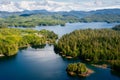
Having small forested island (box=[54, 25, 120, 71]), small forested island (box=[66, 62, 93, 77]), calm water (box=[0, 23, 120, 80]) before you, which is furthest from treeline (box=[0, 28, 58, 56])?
small forested island (box=[66, 62, 93, 77])

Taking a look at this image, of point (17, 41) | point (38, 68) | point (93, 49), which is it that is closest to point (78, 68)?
point (38, 68)

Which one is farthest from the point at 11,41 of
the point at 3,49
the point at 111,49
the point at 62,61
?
the point at 111,49

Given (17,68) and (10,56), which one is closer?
(17,68)

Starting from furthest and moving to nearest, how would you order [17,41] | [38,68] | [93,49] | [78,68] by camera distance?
[17,41] < [93,49] < [38,68] < [78,68]

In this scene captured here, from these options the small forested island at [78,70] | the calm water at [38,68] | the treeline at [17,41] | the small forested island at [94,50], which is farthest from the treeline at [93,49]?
the treeline at [17,41]

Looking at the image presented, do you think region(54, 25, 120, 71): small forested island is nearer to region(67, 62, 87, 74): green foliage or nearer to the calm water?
the calm water

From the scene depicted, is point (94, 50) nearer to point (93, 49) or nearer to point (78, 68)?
point (93, 49)

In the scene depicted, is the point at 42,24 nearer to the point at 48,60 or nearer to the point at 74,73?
the point at 48,60

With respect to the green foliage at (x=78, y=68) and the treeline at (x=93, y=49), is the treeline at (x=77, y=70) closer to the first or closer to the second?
the green foliage at (x=78, y=68)

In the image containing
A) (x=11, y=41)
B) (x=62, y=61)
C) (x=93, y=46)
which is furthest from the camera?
(x=11, y=41)

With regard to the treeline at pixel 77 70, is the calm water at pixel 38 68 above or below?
below

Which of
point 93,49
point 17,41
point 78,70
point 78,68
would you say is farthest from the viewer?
point 17,41
